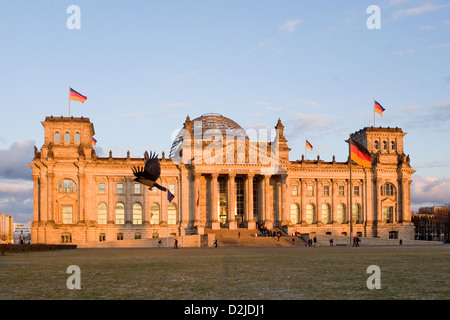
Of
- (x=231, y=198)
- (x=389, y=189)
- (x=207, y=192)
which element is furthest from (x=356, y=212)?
(x=207, y=192)

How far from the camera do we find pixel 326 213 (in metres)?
104

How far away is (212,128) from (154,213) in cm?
2211

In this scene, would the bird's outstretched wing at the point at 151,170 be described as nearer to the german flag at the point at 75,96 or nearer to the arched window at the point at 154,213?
the german flag at the point at 75,96

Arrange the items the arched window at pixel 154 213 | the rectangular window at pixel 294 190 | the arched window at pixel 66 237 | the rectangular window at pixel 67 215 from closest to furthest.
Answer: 1. the arched window at pixel 66 237
2. the rectangular window at pixel 67 215
3. the arched window at pixel 154 213
4. the rectangular window at pixel 294 190

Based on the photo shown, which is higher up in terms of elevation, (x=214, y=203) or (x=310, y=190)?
(x=310, y=190)

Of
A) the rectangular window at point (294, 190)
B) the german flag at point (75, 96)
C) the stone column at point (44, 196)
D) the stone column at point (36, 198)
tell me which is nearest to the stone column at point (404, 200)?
the rectangular window at point (294, 190)

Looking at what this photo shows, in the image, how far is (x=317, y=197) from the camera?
102875 millimetres

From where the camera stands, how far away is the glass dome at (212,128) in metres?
110

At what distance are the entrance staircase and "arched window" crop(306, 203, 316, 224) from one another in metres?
12.0

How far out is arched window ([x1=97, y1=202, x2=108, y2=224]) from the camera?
96062 mm

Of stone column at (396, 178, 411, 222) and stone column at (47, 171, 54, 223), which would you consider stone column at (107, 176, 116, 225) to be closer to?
stone column at (47, 171, 54, 223)

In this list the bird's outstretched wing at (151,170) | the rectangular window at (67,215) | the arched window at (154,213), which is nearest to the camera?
the bird's outstretched wing at (151,170)

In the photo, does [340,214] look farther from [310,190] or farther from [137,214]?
[137,214]

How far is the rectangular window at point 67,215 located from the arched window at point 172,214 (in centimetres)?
1620
